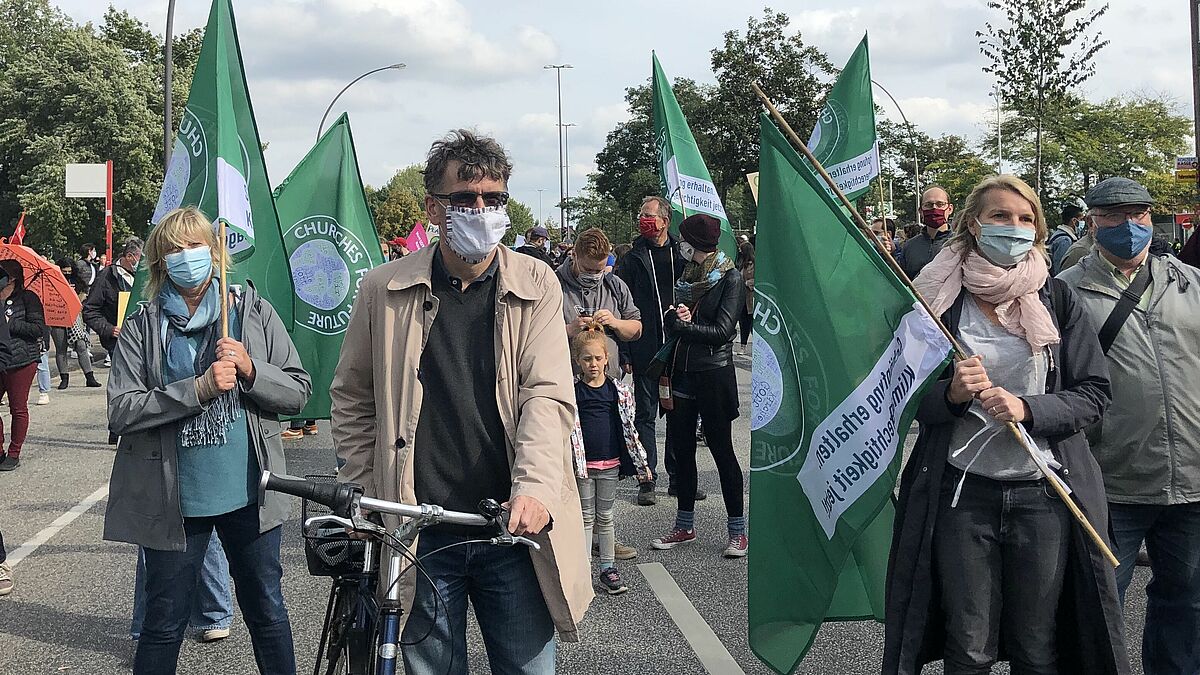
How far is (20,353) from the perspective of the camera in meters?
9.56

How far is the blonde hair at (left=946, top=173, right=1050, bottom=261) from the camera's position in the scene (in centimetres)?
349

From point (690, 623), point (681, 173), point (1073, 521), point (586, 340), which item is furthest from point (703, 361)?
point (1073, 521)

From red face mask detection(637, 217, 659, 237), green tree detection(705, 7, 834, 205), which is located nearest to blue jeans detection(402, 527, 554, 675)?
red face mask detection(637, 217, 659, 237)

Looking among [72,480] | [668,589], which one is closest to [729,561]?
[668,589]

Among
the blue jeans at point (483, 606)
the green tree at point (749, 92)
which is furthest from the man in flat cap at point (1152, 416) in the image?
the green tree at point (749, 92)

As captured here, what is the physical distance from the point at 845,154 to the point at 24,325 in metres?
7.07

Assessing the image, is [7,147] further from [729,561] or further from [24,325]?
[729,561]

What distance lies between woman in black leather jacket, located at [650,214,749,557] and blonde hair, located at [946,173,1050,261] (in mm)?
3071

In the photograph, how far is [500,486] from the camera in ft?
9.91

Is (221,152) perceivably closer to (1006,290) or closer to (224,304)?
(224,304)

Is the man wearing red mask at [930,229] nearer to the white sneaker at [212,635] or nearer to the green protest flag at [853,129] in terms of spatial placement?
the green protest flag at [853,129]

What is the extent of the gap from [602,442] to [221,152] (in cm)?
232

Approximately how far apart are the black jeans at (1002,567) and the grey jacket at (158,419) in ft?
7.30

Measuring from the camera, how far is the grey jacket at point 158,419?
378 cm
